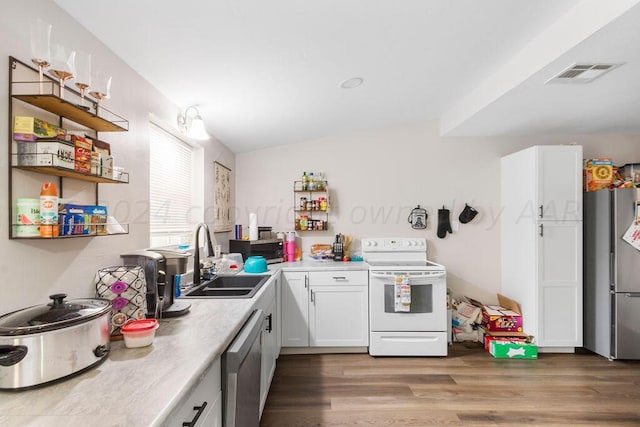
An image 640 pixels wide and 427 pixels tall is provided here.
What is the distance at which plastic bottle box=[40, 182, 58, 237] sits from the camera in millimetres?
1051

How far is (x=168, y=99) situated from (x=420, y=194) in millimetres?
2758

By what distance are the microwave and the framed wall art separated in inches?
9.1

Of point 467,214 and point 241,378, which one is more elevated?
point 467,214

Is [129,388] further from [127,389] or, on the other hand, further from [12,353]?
[12,353]

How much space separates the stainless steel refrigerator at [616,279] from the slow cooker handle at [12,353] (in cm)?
396

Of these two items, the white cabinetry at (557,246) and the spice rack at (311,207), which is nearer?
the white cabinetry at (557,246)

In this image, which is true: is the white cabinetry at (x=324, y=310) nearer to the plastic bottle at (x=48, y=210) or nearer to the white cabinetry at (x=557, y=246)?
the white cabinetry at (x=557, y=246)

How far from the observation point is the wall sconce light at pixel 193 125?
205 cm

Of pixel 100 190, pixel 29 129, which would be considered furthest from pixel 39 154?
pixel 100 190

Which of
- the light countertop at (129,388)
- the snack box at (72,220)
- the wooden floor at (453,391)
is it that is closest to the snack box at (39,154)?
the snack box at (72,220)

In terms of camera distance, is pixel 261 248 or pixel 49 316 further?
pixel 261 248

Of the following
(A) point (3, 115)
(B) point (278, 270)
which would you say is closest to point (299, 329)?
(B) point (278, 270)

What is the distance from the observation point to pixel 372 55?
203 centimetres

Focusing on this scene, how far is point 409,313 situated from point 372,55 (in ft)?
7.32
